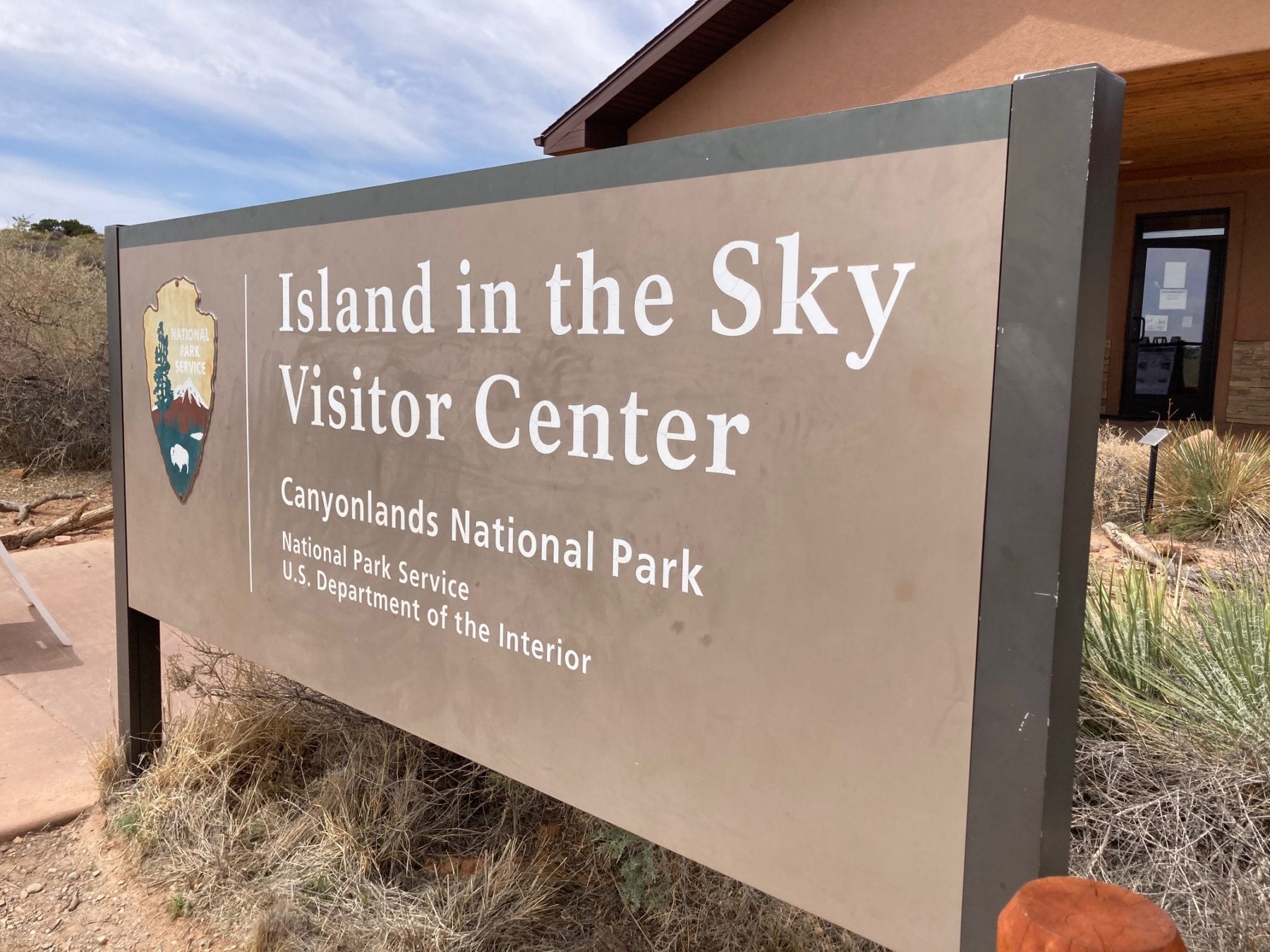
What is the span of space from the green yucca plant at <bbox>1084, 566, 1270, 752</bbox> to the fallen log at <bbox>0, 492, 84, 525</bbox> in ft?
29.7

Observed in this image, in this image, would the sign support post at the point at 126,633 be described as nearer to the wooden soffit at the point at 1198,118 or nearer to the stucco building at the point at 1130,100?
the wooden soffit at the point at 1198,118

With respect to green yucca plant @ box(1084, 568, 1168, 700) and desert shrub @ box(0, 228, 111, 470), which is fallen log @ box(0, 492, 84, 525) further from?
green yucca plant @ box(1084, 568, 1168, 700)

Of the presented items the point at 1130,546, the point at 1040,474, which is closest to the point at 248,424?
the point at 1040,474

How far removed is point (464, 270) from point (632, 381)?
24.0 inches

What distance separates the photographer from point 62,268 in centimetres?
1262

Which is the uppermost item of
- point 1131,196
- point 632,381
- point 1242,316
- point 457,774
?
point 1131,196

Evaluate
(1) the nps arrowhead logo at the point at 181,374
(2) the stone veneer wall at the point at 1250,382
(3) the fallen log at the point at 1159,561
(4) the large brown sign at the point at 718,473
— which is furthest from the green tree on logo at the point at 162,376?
(2) the stone veneer wall at the point at 1250,382

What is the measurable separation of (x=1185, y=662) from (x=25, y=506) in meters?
9.50

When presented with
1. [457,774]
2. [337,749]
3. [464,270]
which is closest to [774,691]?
[464,270]

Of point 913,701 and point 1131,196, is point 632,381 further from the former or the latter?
point 1131,196

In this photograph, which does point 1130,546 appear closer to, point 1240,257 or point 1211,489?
point 1211,489

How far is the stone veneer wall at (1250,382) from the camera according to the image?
11.0 meters

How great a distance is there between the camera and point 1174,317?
41.6 ft

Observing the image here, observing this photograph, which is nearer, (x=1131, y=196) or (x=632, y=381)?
(x=632, y=381)
